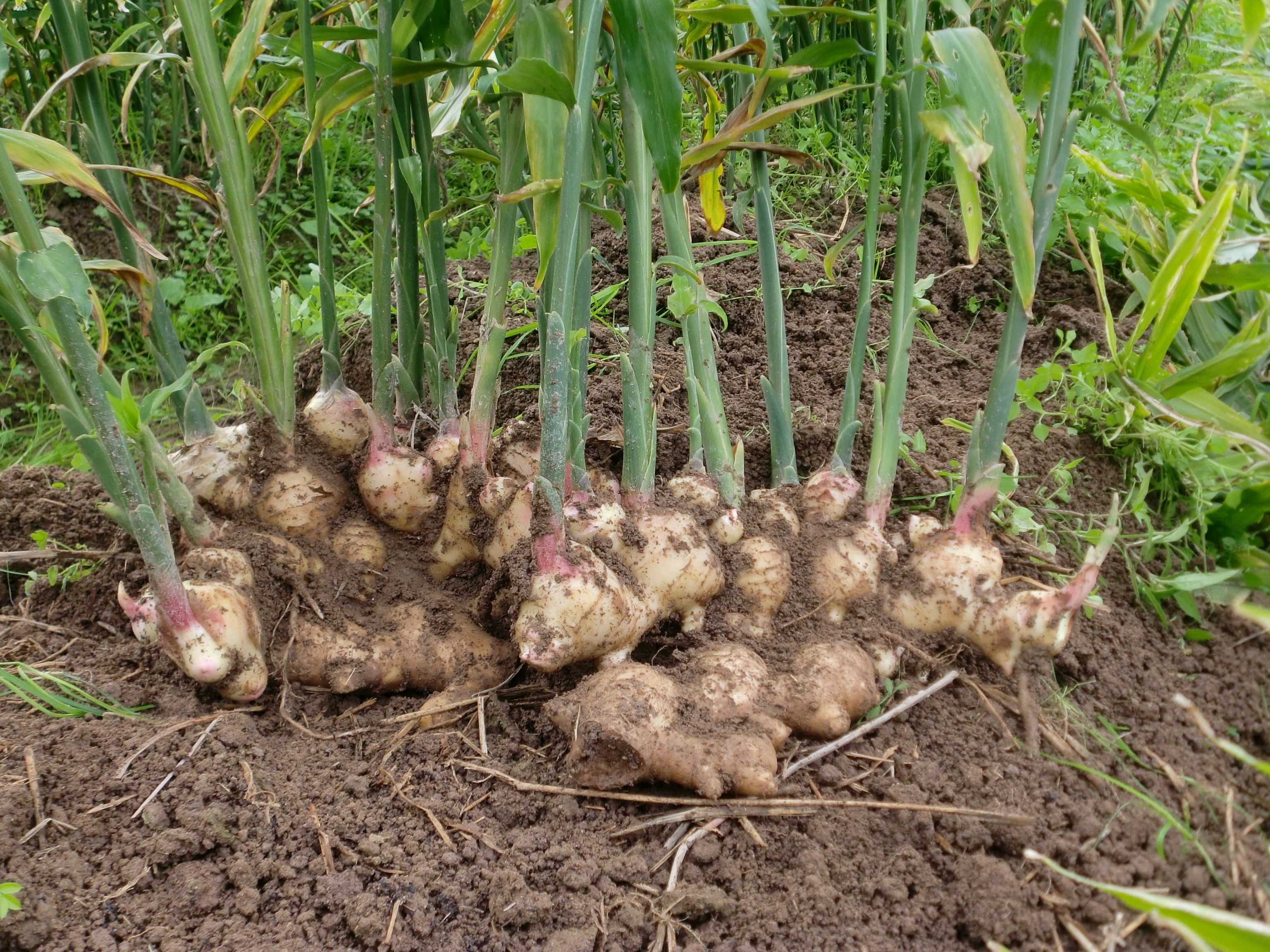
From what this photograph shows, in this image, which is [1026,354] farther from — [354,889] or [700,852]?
[354,889]

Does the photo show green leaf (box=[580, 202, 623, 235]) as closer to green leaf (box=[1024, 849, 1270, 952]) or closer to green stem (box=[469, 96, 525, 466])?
green stem (box=[469, 96, 525, 466])

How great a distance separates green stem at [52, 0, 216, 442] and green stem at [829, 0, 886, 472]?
97cm

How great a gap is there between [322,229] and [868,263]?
0.81 meters

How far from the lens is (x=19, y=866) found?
928 mm

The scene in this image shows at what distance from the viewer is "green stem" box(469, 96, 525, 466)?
1330 millimetres

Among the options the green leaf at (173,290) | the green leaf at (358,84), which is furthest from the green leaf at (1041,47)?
the green leaf at (173,290)

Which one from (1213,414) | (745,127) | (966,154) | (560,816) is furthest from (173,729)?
(1213,414)

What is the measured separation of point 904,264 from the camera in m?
1.26

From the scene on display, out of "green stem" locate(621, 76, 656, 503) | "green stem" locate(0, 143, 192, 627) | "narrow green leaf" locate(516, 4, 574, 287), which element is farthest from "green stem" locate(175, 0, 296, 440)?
"green stem" locate(621, 76, 656, 503)

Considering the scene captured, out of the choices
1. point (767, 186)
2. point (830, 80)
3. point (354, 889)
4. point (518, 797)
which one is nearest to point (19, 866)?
point (354, 889)

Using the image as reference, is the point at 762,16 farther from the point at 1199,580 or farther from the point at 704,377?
the point at 1199,580

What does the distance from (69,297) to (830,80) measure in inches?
82.8

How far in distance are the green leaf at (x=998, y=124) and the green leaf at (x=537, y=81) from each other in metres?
0.44

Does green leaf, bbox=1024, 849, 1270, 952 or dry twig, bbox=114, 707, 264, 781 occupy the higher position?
green leaf, bbox=1024, 849, 1270, 952
